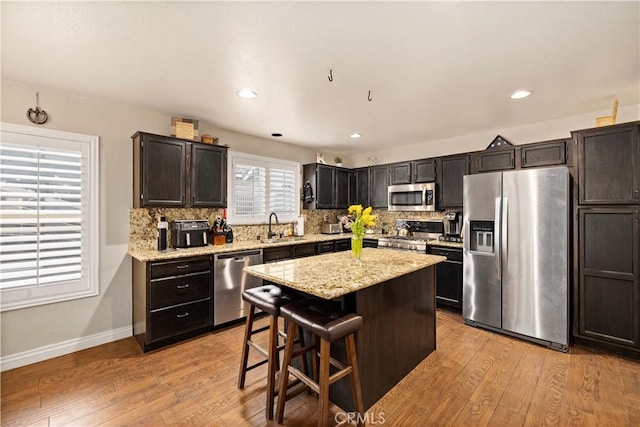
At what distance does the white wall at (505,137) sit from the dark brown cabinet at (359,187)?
39cm

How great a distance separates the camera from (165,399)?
2121mm

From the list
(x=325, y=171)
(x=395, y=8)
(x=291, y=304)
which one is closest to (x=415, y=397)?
(x=291, y=304)

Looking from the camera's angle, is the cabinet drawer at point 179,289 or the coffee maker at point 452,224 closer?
the cabinet drawer at point 179,289

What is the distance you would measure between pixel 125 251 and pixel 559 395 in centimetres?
425

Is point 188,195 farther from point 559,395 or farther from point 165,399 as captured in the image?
point 559,395

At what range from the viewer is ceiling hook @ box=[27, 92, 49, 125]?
2.64m

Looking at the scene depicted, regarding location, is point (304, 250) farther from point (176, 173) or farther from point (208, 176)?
point (176, 173)

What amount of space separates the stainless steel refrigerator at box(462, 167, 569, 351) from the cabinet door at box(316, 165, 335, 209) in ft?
7.81

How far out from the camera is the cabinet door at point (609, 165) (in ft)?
8.64

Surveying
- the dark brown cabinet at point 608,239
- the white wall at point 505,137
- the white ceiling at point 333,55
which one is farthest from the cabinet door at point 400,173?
the dark brown cabinet at point 608,239

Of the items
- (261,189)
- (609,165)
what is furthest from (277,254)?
(609,165)

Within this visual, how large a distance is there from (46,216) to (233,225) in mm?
1984

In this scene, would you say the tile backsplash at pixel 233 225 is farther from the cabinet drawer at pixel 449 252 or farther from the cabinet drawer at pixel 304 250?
the cabinet drawer at pixel 449 252

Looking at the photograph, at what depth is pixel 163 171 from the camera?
3.18m
